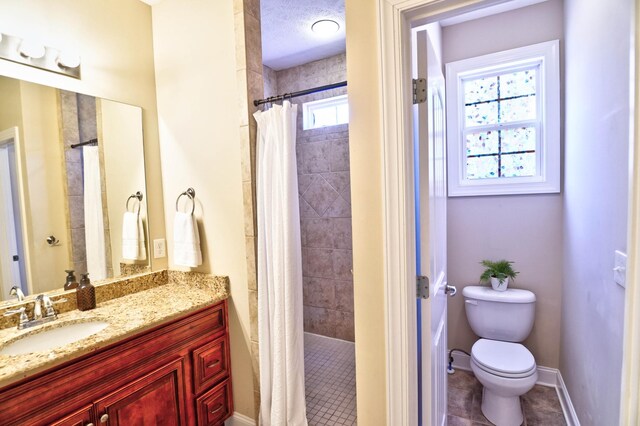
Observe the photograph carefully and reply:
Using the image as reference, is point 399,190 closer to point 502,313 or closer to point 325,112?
point 502,313

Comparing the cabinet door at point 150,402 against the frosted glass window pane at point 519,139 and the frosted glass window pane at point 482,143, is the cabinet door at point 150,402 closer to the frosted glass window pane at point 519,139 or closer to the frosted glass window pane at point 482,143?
the frosted glass window pane at point 482,143

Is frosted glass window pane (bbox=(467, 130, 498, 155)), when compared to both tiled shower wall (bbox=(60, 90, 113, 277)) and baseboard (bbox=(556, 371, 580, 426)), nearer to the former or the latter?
baseboard (bbox=(556, 371, 580, 426))

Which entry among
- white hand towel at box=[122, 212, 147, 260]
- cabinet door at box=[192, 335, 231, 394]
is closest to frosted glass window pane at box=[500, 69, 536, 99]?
cabinet door at box=[192, 335, 231, 394]

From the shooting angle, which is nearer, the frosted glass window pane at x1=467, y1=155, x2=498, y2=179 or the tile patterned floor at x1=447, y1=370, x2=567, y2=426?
the tile patterned floor at x1=447, y1=370, x2=567, y2=426

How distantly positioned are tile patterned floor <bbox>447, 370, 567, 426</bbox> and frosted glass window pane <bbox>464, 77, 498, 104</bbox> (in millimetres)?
2286

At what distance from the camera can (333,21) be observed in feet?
7.41

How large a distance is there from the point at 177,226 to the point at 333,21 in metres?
1.87

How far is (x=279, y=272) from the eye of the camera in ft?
5.24

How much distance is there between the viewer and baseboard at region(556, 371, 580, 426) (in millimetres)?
1785

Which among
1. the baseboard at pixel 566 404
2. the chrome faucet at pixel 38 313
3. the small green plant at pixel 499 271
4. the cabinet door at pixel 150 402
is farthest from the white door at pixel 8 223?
the baseboard at pixel 566 404

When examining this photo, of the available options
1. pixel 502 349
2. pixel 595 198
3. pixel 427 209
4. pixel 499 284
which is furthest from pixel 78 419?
pixel 499 284

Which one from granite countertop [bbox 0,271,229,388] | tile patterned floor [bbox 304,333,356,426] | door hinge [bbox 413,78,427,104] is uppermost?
door hinge [bbox 413,78,427,104]

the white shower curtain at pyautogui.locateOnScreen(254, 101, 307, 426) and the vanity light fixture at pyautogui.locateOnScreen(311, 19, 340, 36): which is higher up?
the vanity light fixture at pyautogui.locateOnScreen(311, 19, 340, 36)

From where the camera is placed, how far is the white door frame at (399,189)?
108cm
